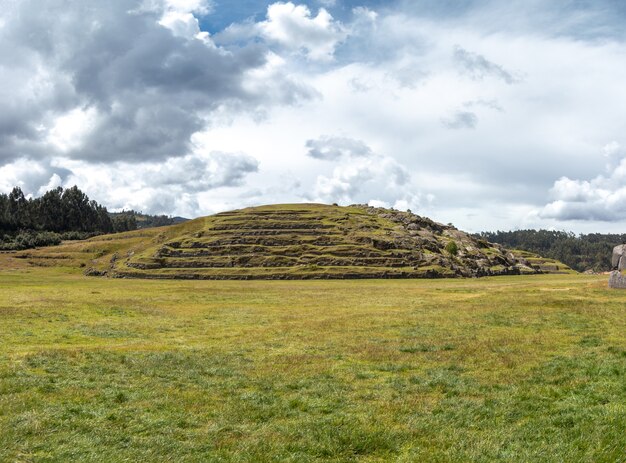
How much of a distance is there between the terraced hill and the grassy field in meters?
104

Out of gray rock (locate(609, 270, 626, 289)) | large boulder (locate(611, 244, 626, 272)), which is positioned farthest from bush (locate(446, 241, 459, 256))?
gray rock (locate(609, 270, 626, 289))

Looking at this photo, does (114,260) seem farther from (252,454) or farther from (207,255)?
(252,454)

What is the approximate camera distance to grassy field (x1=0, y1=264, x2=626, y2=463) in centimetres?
1234

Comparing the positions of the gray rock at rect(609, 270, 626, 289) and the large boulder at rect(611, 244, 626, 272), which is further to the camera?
the large boulder at rect(611, 244, 626, 272)

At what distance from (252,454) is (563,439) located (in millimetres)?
7727

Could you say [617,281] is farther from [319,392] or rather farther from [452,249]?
[452,249]

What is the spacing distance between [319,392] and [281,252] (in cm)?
13525

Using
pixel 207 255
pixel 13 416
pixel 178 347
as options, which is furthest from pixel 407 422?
pixel 207 255

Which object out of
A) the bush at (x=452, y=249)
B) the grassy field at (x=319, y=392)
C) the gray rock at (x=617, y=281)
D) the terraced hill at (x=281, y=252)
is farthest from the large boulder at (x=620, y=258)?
the bush at (x=452, y=249)

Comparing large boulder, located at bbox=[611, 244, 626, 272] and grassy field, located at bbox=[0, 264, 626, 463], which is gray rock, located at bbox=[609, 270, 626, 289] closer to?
large boulder, located at bbox=[611, 244, 626, 272]

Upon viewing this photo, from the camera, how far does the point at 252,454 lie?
1202cm

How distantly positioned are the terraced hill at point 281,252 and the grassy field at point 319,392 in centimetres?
10363

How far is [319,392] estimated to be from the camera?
1786 cm

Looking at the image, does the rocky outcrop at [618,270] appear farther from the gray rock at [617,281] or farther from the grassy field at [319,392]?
the grassy field at [319,392]
